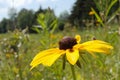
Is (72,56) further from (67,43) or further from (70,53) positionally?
(67,43)

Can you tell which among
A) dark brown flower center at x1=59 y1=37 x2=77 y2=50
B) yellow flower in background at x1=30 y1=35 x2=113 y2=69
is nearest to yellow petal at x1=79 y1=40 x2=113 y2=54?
yellow flower in background at x1=30 y1=35 x2=113 y2=69

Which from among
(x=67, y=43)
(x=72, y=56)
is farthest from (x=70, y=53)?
(x=67, y=43)

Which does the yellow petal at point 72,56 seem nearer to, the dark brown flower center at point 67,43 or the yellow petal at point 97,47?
the yellow petal at point 97,47

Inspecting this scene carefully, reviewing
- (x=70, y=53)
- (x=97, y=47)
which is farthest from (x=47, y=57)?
(x=97, y=47)

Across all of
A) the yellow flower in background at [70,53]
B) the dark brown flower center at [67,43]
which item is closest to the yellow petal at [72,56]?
the yellow flower in background at [70,53]

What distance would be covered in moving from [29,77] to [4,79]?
0.31 meters

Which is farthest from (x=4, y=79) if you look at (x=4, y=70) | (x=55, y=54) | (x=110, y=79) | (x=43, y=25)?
(x=55, y=54)

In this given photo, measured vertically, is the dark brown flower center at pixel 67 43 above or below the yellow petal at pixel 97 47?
below

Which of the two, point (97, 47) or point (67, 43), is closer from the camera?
point (97, 47)

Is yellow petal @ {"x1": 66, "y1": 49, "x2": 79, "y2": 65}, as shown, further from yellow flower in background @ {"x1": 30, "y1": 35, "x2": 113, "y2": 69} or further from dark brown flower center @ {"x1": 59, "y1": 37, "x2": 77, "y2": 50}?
dark brown flower center @ {"x1": 59, "y1": 37, "x2": 77, "y2": 50}

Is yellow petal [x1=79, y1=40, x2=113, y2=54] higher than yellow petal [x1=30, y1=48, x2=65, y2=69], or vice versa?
yellow petal [x1=79, y1=40, x2=113, y2=54]

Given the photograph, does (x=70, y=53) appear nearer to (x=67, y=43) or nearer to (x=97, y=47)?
(x=97, y=47)

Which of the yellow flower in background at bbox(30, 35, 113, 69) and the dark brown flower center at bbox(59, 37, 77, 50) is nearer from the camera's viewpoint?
the yellow flower in background at bbox(30, 35, 113, 69)

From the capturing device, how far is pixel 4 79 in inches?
122
